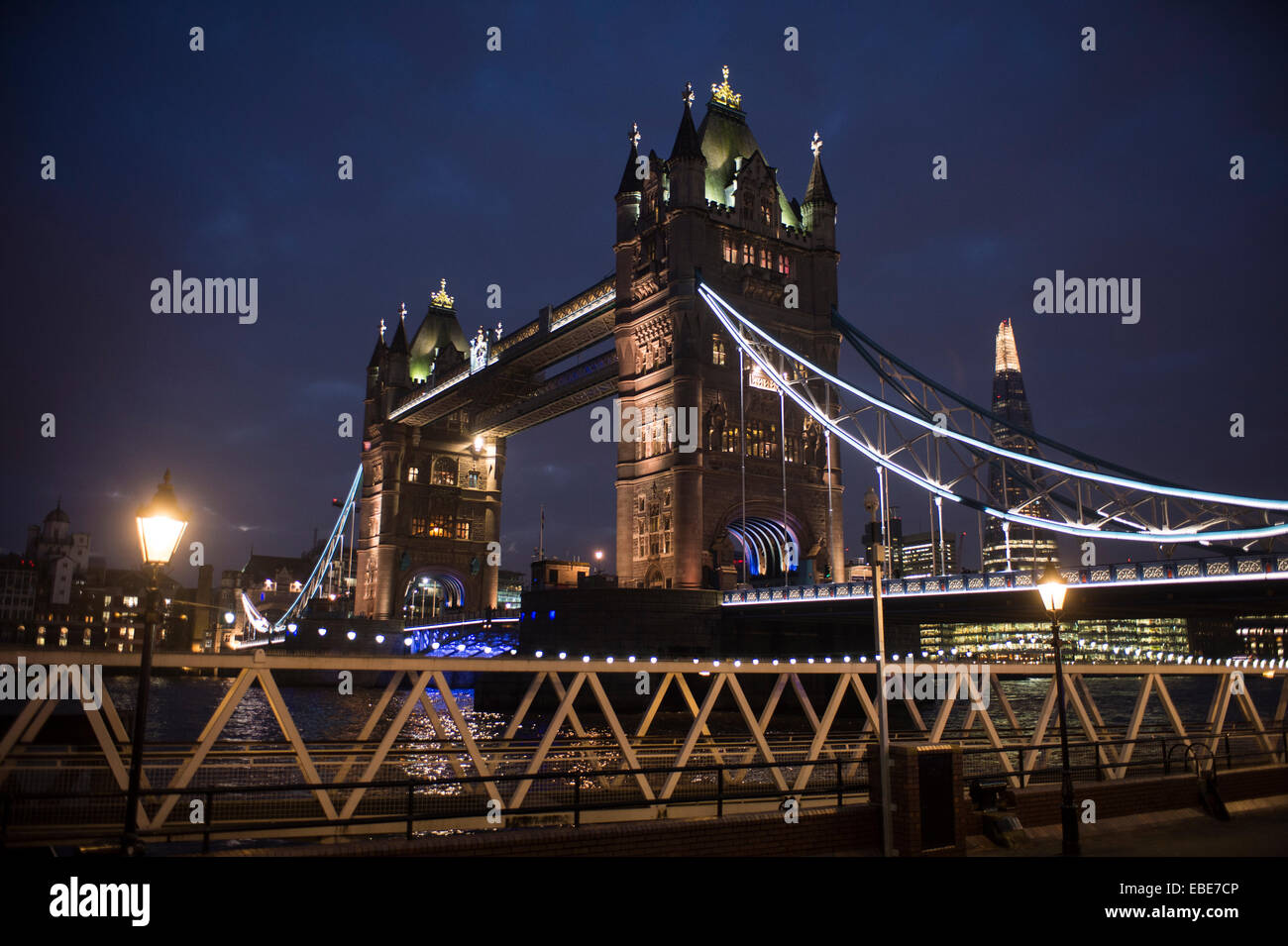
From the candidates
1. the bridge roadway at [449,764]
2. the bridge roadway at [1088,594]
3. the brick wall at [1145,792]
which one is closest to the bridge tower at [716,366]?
the bridge roadway at [1088,594]

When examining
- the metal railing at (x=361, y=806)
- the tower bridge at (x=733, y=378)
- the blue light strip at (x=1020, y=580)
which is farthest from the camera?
the tower bridge at (x=733, y=378)

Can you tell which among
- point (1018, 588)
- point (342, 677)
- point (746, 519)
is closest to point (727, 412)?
point (746, 519)

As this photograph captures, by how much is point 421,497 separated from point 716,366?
51.6 metres

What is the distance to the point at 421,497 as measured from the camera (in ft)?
346

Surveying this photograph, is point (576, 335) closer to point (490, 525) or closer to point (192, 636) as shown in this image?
point (490, 525)

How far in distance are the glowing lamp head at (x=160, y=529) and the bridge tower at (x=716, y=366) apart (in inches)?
1961

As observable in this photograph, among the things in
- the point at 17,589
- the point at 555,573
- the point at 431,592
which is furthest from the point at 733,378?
the point at 17,589


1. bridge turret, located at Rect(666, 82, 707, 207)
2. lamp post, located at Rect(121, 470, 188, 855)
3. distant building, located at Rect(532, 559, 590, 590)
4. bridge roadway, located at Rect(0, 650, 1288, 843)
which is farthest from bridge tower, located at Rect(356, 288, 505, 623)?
lamp post, located at Rect(121, 470, 188, 855)

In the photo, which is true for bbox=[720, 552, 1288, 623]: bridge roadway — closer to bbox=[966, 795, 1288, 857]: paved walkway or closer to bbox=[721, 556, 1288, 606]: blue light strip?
bbox=[721, 556, 1288, 606]: blue light strip

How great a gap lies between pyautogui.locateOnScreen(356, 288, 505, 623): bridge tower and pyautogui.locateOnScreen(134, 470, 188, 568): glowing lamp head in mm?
93756

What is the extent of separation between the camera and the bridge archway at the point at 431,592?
4136 inches

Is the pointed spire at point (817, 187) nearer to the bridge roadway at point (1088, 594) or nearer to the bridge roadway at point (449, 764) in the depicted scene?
the bridge roadway at point (1088, 594)

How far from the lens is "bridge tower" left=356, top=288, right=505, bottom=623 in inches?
4060
